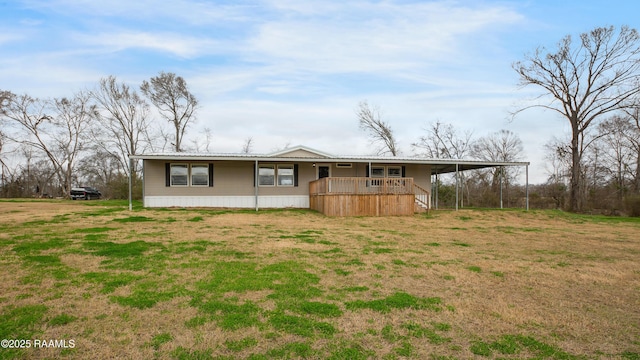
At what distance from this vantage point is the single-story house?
48.5ft

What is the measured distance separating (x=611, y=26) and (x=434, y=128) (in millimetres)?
16921

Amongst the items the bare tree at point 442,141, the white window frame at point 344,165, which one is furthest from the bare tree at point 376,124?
the white window frame at point 344,165

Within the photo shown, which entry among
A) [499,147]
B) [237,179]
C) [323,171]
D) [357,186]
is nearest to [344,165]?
[323,171]

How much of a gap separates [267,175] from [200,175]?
3.15 m

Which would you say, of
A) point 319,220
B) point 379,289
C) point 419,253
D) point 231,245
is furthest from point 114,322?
point 319,220

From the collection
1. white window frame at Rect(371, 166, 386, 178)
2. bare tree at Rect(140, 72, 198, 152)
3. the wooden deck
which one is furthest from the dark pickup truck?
white window frame at Rect(371, 166, 386, 178)

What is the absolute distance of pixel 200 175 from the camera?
1644 cm

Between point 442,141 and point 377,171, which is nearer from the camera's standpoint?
point 377,171

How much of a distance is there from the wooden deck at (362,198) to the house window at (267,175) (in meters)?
2.68

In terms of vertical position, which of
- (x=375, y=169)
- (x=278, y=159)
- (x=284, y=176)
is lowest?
(x=284, y=176)

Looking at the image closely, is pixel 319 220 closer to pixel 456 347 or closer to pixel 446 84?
pixel 456 347

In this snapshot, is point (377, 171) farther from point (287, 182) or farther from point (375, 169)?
point (287, 182)

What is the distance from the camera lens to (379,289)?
457cm

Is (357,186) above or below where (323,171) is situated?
below
